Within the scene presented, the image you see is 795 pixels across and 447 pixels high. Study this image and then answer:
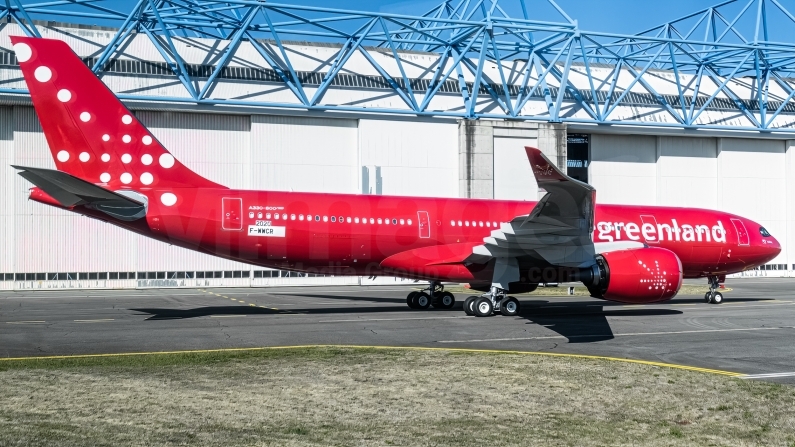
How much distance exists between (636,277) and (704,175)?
34.1 meters

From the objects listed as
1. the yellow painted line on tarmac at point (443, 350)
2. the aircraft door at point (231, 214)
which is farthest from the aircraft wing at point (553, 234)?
the aircraft door at point (231, 214)

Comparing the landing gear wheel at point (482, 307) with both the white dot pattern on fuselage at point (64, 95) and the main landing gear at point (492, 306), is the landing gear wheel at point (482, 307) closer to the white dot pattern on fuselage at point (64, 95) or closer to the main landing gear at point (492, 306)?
the main landing gear at point (492, 306)

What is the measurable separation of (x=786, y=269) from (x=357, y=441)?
171ft

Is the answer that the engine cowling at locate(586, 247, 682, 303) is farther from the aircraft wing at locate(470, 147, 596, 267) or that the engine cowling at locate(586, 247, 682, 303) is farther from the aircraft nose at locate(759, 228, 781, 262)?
the aircraft nose at locate(759, 228, 781, 262)

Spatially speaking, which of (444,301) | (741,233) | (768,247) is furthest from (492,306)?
(768,247)

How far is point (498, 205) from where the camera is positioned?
2642cm

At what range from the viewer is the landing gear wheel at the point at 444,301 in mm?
26344

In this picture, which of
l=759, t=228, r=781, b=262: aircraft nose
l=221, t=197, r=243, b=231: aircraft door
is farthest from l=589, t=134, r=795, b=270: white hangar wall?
l=221, t=197, r=243, b=231: aircraft door

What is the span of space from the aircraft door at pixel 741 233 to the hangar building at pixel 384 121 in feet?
59.1

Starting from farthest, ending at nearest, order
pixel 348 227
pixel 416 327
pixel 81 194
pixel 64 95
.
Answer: pixel 348 227, pixel 64 95, pixel 416 327, pixel 81 194

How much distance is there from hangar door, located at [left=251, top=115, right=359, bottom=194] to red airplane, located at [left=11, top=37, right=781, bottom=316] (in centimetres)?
1823

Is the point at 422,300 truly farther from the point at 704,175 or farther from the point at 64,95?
the point at 704,175

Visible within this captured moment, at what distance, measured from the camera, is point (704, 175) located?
52062 millimetres

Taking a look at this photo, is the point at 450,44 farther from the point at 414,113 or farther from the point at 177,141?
the point at 177,141
